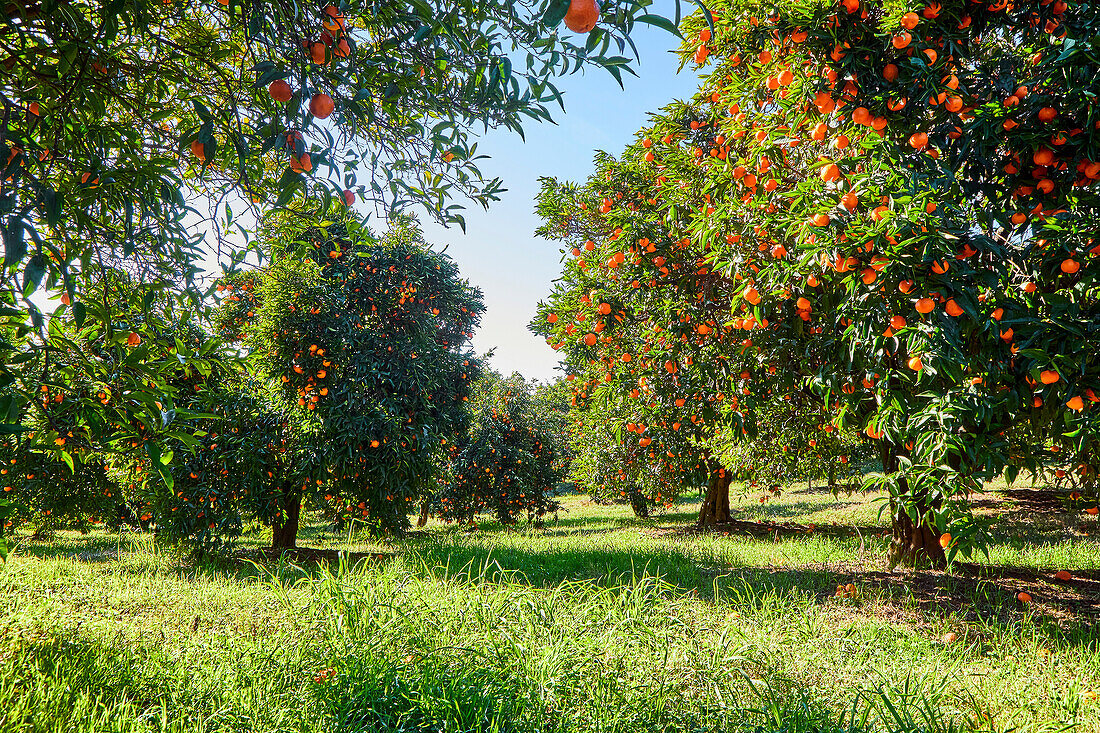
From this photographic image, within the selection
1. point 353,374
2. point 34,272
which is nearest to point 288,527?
point 353,374

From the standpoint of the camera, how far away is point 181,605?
4.59 metres

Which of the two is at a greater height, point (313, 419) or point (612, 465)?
point (313, 419)

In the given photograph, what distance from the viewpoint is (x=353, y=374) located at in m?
8.19

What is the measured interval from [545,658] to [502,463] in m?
13.1

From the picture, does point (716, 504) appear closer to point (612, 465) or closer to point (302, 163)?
point (612, 465)

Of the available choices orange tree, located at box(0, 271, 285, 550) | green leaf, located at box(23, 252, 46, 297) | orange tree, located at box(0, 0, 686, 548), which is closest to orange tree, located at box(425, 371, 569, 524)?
orange tree, located at box(0, 271, 285, 550)

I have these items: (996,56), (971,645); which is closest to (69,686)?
(971,645)

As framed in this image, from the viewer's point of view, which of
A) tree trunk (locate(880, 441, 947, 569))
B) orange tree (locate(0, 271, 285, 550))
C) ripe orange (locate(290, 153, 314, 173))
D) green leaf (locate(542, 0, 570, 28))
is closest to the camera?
green leaf (locate(542, 0, 570, 28))

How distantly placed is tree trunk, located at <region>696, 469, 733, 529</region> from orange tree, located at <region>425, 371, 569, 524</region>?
15.5ft

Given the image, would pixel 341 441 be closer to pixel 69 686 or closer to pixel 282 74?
pixel 69 686

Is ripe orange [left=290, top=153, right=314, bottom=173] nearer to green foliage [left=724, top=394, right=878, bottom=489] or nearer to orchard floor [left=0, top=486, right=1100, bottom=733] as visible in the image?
orchard floor [left=0, top=486, right=1100, bottom=733]

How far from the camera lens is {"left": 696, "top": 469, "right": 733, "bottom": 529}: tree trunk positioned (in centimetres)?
1229

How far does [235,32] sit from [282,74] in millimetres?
1671

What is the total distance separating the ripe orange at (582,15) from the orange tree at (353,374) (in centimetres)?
649
